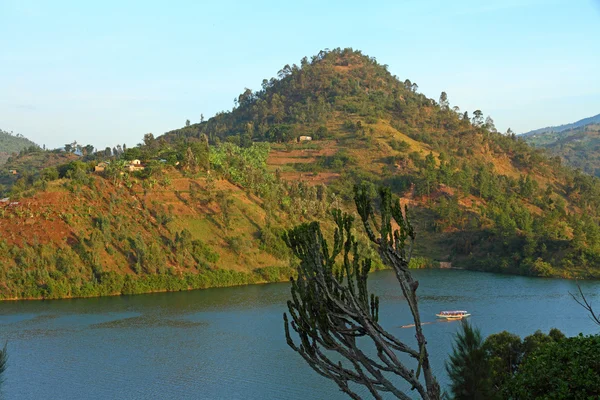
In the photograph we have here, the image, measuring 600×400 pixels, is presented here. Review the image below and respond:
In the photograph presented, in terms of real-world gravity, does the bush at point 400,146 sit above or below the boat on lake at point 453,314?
above

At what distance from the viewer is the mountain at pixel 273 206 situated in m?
41.8

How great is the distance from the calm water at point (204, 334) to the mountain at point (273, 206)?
2741mm

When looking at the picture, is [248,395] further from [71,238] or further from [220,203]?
[220,203]

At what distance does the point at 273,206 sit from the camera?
5091 centimetres

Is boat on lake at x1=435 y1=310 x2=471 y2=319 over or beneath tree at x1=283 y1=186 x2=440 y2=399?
beneath

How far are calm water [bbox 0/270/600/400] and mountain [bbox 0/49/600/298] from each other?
2741mm

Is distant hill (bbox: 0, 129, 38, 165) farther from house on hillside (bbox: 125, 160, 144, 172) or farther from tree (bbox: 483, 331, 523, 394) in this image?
tree (bbox: 483, 331, 523, 394)

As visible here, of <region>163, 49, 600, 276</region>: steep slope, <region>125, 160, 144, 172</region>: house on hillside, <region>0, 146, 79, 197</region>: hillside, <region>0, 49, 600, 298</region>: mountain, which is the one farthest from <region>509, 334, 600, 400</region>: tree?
<region>0, 146, 79, 197</region>: hillside

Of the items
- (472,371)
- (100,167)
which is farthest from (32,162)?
(472,371)

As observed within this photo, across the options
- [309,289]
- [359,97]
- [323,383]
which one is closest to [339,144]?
[359,97]

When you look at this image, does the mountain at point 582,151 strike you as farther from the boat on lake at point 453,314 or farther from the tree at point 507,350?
the tree at point 507,350

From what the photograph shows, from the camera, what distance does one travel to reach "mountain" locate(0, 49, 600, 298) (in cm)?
4175

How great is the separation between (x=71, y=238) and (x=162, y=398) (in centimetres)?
2267

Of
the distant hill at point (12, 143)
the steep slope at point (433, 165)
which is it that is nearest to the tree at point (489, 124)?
the steep slope at point (433, 165)
